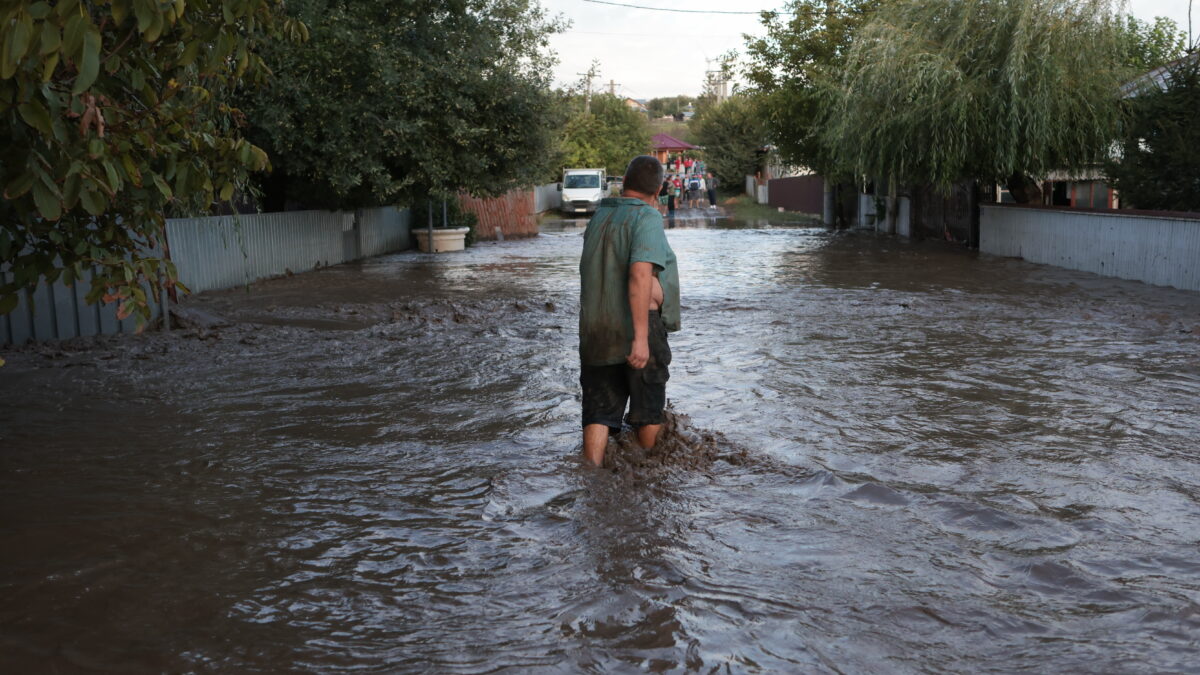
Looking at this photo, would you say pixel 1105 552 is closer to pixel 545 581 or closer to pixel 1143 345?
pixel 545 581

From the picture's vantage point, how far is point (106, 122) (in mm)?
4508

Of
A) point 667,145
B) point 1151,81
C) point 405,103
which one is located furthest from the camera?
point 667,145

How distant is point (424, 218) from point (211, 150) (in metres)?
24.6

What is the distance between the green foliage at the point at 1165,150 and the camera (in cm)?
1661

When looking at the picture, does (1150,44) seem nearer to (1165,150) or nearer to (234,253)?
(1165,150)

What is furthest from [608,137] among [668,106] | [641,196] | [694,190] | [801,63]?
[668,106]

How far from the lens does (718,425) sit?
7.57 metres

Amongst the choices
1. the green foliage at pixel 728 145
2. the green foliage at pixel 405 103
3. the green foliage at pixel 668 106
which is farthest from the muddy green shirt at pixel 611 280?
the green foliage at pixel 668 106

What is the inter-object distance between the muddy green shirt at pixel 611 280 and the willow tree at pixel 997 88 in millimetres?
16158

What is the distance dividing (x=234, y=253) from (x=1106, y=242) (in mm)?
14112

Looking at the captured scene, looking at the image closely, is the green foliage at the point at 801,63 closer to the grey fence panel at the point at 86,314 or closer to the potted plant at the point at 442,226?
the potted plant at the point at 442,226

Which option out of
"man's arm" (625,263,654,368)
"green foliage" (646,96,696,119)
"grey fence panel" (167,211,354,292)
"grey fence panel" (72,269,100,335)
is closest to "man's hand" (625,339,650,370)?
"man's arm" (625,263,654,368)

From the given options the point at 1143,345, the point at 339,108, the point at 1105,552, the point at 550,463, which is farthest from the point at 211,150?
the point at 339,108

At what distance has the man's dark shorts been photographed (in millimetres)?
6020
